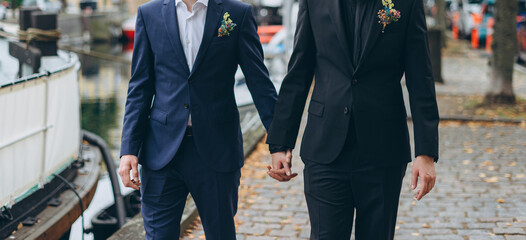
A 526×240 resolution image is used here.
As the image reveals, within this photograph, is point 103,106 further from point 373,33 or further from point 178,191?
point 373,33

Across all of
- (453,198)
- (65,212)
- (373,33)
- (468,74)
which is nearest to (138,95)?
(373,33)

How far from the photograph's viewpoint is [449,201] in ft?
22.2

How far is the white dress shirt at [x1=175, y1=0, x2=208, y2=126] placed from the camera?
3.54 meters

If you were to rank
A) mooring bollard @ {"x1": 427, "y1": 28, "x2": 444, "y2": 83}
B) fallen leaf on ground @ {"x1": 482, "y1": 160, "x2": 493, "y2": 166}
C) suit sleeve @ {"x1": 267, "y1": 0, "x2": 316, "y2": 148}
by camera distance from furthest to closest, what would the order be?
1. mooring bollard @ {"x1": 427, "y1": 28, "x2": 444, "y2": 83}
2. fallen leaf on ground @ {"x1": 482, "y1": 160, "x2": 493, "y2": 166}
3. suit sleeve @ {"x1": 267, "y1": 0, "x2": 316, "y2": 148}

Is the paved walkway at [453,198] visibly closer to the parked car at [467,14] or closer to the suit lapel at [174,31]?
the suit lapel at [174,31]

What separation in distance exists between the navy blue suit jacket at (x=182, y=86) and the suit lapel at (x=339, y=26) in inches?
25.0

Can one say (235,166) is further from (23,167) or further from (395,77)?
(23,167)

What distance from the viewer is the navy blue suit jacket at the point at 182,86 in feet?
11.5

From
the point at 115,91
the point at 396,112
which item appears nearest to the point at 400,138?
the point at 396,112

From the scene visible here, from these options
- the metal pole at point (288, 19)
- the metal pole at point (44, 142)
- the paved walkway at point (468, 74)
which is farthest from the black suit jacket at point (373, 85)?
the metal pole at point (288, 19)

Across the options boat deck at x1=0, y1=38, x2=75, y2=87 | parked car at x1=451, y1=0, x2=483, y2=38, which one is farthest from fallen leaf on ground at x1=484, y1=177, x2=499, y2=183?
parked car at x1=451, y1=0, x2=483, y2=38

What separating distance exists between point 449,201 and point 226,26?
13.0ft

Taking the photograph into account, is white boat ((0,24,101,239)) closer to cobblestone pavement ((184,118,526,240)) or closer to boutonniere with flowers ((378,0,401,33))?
cobblestone pavement ((184,118,526,240))

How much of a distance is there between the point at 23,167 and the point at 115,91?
48.1ft
